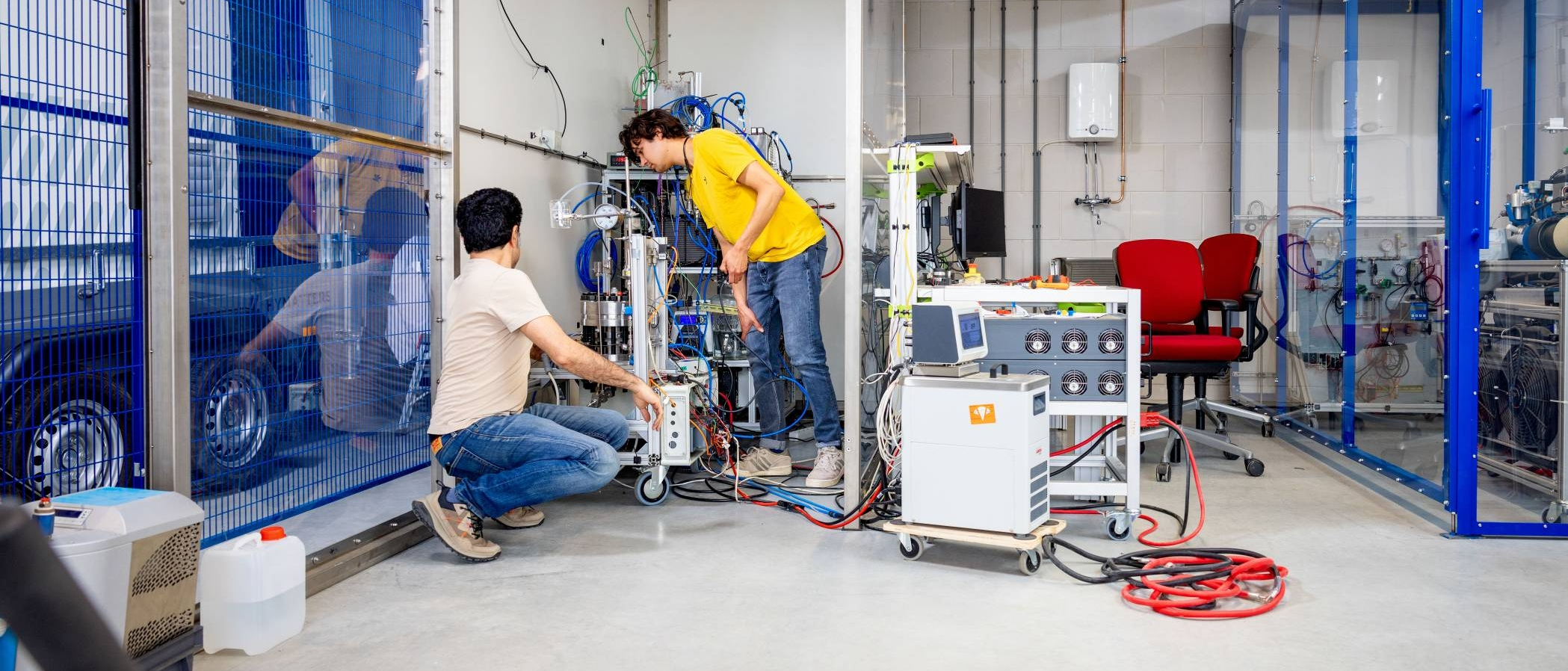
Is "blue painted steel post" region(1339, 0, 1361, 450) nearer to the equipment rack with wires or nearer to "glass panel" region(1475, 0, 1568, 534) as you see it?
"glass panel" region(1475, 0, 1568, 534)

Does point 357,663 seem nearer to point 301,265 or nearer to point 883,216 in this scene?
point 301,265

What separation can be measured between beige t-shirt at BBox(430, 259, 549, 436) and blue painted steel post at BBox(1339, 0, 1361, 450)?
10.9 feet

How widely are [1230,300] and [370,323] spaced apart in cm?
381

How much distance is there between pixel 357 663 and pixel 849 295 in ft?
5.53

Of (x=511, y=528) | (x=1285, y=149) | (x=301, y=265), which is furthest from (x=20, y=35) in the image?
(x=1285, y=149)

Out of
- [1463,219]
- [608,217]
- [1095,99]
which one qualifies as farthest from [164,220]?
[1095,99]

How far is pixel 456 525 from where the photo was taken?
274 cm

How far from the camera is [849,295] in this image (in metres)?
3.12

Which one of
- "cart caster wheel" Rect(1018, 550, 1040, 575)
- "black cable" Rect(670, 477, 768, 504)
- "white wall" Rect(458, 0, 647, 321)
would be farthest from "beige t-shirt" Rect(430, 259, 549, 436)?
"cart caster wheel" Rect(1018, 550, 1040, 575)

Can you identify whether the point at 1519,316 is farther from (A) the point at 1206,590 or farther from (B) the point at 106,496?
(B) the point at 106,496

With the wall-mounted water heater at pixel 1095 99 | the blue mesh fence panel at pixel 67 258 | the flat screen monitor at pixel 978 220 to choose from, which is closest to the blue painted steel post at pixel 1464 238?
the flat screen monitor at pixel 978 220

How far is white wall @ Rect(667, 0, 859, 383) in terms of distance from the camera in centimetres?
569

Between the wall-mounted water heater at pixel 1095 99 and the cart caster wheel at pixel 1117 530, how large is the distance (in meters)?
3.45

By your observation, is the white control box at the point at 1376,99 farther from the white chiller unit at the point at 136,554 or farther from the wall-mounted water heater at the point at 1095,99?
the white chiller unit at the point at 136,554
